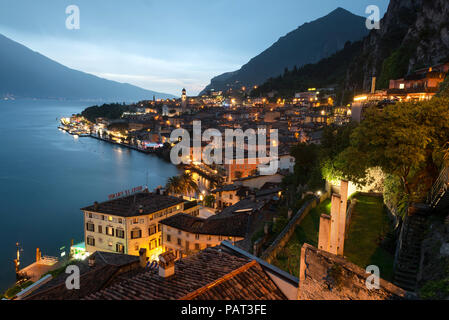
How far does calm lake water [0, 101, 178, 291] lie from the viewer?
29.1m

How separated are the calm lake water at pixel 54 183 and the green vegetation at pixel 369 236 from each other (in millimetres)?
23214

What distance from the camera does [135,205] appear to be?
22812 mm

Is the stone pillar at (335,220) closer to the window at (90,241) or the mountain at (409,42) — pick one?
the window at (90,241)

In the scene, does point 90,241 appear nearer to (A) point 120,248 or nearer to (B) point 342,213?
(A) point 120,248

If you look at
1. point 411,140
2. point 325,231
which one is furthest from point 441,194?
point 325,231

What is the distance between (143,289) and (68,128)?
12256 centimetres

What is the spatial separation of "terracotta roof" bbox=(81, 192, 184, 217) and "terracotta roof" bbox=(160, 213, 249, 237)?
222cm

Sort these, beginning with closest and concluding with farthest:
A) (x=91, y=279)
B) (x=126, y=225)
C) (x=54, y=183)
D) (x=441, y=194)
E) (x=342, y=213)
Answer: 1. (x=441, y=194)
2. (x=342, y=213)
3. (x=91, y=279)
4. (x=126, y=225)
5. (x=54, y=183)

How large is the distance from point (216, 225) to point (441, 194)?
13528 millimetres

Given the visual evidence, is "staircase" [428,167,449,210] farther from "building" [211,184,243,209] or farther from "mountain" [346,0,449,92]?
"mountain" [346,0,449,92]

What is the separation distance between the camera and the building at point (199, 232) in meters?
18.4

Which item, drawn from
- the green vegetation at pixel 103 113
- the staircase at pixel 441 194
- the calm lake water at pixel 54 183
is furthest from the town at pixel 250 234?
the green vegetation at pixel 103 113

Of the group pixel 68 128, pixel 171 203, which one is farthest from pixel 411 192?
pixel 68 128
